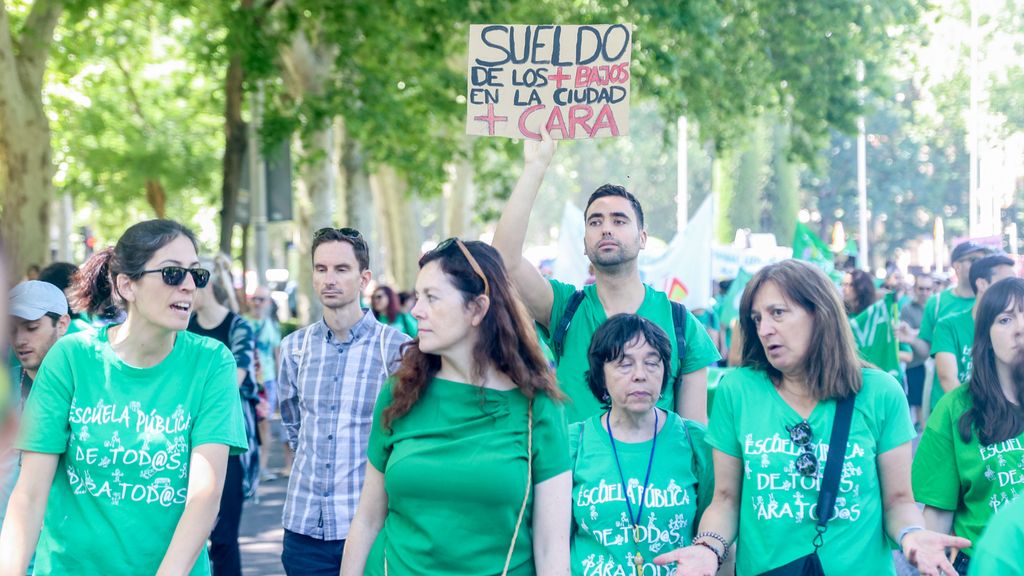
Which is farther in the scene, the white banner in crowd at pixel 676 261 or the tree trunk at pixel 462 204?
the tree trunk at pixel 462 204

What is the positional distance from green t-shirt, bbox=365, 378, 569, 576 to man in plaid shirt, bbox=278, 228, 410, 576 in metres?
1.59

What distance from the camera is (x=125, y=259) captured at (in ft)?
13.4

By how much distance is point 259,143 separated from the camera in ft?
57.1

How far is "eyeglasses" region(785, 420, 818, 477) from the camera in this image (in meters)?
3.93

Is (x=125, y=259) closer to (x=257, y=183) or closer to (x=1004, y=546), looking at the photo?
(x=1004, y=546)

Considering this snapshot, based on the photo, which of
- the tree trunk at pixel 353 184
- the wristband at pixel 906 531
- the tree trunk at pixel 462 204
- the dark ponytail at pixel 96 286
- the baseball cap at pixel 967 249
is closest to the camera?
the wristband at pixel 906 531

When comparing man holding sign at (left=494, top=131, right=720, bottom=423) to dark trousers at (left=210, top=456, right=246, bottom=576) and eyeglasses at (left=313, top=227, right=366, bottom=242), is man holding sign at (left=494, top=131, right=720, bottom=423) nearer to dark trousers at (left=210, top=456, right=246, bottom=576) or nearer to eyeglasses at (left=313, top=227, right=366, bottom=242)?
eyeglasses at (left=313, top=227, right=366, bottom=242)

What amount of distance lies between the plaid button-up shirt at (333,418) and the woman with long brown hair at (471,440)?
1.55 meters

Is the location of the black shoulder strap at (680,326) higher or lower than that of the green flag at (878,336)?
higher

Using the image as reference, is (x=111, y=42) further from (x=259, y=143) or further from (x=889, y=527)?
(x=889, y=527)

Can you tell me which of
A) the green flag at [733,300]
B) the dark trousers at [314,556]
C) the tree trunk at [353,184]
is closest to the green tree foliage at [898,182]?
the tree trunk at [353,184]

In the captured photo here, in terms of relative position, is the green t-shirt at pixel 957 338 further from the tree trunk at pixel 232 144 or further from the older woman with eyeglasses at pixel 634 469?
the tree trunk at pixel 232 144

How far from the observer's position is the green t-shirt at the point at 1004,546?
2297mm

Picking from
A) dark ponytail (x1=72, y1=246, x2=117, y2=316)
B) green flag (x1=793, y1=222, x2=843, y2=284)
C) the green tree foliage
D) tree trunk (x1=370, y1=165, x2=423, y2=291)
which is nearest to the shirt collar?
dark ponytail (x1=72, y1=246, x2=117, y2=316)
